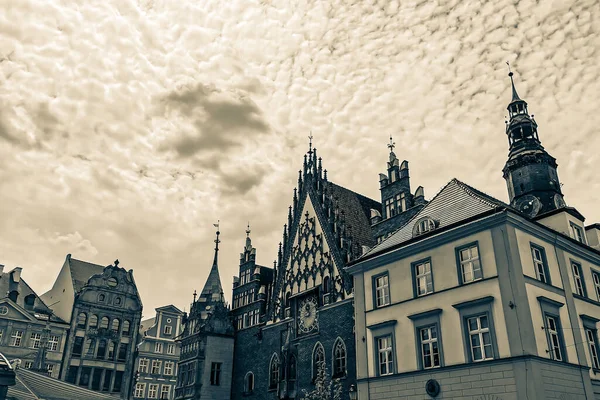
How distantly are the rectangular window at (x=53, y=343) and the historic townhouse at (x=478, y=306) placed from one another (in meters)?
40.7

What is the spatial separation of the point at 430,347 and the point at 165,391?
52342mm

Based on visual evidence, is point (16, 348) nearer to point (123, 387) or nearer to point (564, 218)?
point (123, 387)

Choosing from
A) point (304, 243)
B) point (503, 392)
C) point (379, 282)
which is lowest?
point (503, 392)

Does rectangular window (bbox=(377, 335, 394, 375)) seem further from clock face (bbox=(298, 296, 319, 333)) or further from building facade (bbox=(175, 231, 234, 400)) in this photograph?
building facade (bbox=(175, 231, 234, 400))

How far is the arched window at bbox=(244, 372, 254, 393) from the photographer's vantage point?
4336 centimetres

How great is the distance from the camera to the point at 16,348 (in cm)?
5378

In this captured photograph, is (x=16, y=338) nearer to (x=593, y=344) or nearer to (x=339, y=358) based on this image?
(x=339, y=358)

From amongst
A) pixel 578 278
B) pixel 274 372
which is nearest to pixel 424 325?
pixel 578 278

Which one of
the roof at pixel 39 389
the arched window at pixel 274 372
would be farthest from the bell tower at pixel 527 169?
the roof at pixel 39 389

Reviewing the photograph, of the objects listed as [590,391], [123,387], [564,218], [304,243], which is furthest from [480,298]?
[123,387]

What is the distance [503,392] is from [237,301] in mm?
31608

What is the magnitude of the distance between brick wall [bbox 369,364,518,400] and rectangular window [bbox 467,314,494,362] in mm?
554

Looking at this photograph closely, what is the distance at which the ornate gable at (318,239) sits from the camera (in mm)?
37572

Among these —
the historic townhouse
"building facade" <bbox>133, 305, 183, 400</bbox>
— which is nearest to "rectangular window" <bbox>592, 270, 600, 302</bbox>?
the historic townhouse
